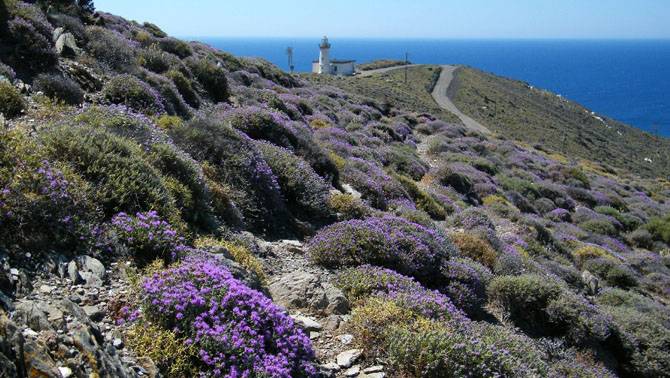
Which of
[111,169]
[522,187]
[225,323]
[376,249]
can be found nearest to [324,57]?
[522,187]

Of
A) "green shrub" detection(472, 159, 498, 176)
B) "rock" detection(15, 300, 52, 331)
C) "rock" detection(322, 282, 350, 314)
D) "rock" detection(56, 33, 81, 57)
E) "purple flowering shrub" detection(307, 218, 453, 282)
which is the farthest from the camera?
"green shrub" detection(472, 159, 498, 176)

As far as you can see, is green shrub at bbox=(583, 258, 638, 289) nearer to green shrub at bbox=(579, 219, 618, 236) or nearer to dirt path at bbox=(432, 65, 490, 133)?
green shrub at bbox=(579, 219, 618, 236)

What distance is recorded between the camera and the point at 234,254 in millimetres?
6113

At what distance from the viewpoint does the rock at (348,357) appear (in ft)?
15.6

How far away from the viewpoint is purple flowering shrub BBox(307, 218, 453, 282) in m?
7.29

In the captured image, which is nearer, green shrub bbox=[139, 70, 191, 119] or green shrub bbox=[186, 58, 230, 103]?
green shrub bbox=[139, 70, 191, 119]

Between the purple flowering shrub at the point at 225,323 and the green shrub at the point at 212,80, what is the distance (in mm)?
13226

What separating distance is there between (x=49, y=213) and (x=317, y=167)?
7.78 metres

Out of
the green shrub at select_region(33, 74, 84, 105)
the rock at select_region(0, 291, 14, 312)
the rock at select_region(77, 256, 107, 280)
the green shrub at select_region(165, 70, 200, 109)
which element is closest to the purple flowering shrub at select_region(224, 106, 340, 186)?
the green shrub at select_region(165, 70, 200, 109)

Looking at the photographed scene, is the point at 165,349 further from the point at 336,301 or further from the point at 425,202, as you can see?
the point at 425,202

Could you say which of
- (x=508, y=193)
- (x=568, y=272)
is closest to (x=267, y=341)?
(x=568, y=272)

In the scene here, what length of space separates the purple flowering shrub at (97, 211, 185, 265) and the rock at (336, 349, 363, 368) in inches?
89.6

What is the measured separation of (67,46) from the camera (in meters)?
12.1

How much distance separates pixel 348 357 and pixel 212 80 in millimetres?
14404
